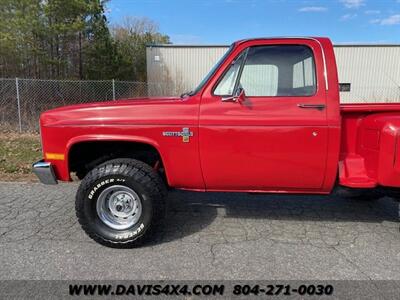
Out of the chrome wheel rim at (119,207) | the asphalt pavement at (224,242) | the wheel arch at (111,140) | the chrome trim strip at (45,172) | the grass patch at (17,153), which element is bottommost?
the asphalt pavement at (224,242)

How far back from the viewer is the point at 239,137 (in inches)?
145

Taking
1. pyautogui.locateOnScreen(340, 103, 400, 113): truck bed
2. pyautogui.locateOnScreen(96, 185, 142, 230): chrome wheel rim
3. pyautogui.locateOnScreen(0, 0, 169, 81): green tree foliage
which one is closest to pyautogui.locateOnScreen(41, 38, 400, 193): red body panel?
pyautogui.locateOnScreen(340, 103, 400, 113): truck bed

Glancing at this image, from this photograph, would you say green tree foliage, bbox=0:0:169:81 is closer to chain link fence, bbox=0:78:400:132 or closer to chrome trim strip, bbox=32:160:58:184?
chain link fence, bbox=0:78:400:132

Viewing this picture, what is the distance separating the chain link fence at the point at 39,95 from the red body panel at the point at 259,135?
9064 mm

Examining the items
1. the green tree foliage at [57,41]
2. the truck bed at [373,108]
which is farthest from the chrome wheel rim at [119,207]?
the green tree foliage at [57,41]

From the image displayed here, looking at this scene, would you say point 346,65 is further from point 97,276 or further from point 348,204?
point 97,276

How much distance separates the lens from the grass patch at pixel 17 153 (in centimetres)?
689

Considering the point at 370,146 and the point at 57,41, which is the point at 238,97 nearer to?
the point at 370,146

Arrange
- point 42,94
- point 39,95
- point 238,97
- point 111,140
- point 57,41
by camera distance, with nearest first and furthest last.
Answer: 1. point 238,97
2. point 111,140
3. point 39,95
4. point 42,94
5. point 57,41

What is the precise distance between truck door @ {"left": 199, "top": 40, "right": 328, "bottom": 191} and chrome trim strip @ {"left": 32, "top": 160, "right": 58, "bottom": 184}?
161cm

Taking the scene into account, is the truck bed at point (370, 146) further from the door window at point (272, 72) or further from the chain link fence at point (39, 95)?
the chain link fence at point (39, 95)

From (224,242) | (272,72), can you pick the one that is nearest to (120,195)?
(224,242)

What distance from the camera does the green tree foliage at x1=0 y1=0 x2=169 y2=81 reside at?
16.3 metres

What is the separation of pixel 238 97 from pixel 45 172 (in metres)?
2.18
